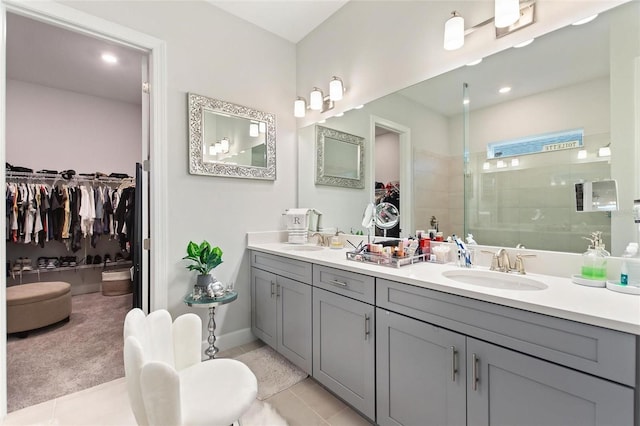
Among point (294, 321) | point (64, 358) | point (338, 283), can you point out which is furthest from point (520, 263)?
point (64, 358)

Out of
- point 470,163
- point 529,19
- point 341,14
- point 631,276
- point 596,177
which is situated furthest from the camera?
point 341,14

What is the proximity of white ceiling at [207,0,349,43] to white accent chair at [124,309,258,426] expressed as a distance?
2.49 m

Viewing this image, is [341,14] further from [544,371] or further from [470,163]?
[544,371]

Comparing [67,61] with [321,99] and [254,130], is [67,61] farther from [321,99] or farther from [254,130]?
[321,99]

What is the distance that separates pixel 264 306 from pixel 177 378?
1.49m

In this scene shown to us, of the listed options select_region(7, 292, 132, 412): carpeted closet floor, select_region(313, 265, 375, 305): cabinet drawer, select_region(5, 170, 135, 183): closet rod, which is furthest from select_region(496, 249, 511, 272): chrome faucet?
select_region(5, 170, 135, 183): closet rod

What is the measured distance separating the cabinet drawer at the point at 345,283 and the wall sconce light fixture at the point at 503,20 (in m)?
1.45

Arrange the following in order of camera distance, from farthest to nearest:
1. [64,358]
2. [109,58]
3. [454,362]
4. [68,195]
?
[68,195] < [109,58] < [64,358] < [454,362]

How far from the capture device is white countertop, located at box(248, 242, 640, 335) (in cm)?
84

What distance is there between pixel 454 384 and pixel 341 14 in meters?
2.77

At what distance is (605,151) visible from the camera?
127cm

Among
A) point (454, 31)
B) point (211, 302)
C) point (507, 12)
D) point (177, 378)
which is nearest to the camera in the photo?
point (177, 378)

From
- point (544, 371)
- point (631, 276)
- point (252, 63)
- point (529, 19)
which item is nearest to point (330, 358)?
point (544, 371)

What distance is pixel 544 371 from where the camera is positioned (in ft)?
3.11
